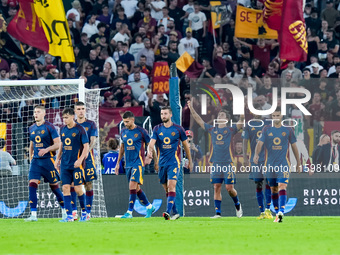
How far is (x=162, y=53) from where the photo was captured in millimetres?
22094

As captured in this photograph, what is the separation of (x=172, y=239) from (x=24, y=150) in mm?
9403

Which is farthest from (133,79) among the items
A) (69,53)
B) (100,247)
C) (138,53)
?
(100,247)

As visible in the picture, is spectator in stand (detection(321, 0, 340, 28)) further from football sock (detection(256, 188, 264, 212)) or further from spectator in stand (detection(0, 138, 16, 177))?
spectator in stand (detection(0, 138, 16, 177))

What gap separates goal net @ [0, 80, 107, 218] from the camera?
17.1 m

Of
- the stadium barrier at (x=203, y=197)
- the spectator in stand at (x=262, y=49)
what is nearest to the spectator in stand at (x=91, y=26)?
the spectator in stand at (x=262, y=49)

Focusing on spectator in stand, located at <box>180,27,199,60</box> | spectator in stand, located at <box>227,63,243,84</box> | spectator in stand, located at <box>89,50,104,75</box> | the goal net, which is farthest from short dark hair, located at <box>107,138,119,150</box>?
spectator in stand, located at <box>180,27,199,60</box>

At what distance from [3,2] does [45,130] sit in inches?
408

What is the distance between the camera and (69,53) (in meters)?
17.5

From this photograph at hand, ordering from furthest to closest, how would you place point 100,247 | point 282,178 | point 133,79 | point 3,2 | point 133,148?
point 3,2 → point 133,79 → point 133,148 → point 282,178 → point 100,247

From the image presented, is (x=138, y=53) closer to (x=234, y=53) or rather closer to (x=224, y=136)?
(x=234, y=53)

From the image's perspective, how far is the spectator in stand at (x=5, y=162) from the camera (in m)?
17.2

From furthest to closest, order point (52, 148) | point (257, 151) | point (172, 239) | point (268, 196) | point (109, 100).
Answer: point (109, 100), point (268, 196), point (257, 151), point (52, 148), point (172, 239)

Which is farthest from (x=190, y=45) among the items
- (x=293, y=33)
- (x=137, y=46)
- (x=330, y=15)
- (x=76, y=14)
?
(x=330, y=15)

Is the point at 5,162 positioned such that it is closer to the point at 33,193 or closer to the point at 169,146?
the point at 33,193
